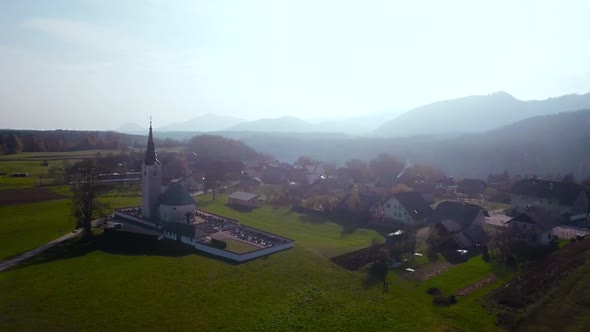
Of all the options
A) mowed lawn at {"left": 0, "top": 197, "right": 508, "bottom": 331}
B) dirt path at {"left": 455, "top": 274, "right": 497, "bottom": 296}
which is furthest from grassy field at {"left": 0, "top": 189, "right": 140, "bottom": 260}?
dirt path at {"left": 455, "top": 274, "right": 497, "bottom": 296}

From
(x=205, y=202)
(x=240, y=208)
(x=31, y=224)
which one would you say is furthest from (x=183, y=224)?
(x=205, y=202)

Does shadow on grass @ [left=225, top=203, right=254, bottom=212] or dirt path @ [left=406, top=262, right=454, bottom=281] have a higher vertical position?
shadow on grass @ [left=225, top=203, right=254, bottom=212]

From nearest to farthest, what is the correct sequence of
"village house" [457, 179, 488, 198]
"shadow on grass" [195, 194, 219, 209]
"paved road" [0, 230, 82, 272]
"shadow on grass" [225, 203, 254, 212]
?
"paved road" [0, 230, 82, 272], "shadow on grass" [225, 203, 254, 212], "shadow on grass" [195, 194, 219, 209], "village house" [457, 179, 488, 198]

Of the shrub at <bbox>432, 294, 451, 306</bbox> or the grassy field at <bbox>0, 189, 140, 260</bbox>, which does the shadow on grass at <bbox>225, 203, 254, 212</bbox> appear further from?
the shrub at <bbox>432, 294, 451, 306</bbox>

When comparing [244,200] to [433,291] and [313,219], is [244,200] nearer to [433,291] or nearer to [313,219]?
[313,219]

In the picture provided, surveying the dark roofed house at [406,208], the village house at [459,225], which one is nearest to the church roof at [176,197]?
the dark roofed house at [406,208]

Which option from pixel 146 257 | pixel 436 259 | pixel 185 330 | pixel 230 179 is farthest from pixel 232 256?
pixel 230 179

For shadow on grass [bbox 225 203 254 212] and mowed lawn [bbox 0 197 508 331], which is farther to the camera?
shadow on grass [bbox 225 203 254 212]
